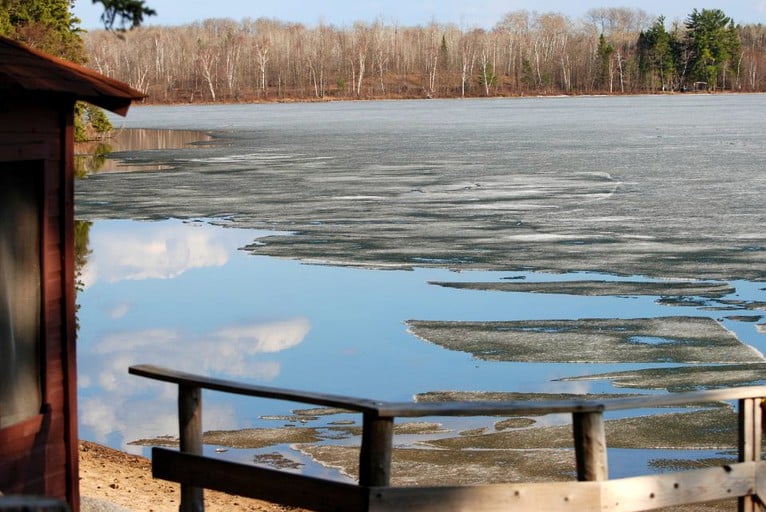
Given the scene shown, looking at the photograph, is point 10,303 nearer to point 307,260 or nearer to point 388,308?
point 388,308

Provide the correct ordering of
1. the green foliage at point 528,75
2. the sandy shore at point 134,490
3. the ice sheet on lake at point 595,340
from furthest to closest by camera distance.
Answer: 1. the green foliage at point 528,75
2. the ice sheet on lake at point 595,340
3. the sandy shore at point 134,490

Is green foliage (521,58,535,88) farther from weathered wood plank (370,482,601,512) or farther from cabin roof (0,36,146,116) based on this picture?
weathered wood plank (370,482,601,512)

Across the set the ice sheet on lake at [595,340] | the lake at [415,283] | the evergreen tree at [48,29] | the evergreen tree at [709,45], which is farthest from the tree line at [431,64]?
the ice sheet on lake at [595,340]

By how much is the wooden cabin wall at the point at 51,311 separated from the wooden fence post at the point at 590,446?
3185 millimetres

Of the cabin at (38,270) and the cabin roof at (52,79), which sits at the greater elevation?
the cabin roof at (52,79)

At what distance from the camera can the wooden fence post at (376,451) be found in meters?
6.23

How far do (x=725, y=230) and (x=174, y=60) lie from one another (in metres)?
150

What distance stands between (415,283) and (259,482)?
523 inches

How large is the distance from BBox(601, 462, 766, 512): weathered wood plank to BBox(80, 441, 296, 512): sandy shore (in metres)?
3.91

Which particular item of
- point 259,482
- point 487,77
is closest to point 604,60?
point 487,77

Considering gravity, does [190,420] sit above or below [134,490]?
above

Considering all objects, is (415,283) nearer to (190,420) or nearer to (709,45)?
(190,420)

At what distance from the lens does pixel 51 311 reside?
7.62m

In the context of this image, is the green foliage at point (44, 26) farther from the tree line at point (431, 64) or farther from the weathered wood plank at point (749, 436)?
the tree line at point (431, 64)
